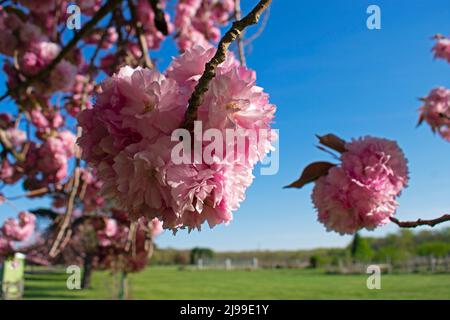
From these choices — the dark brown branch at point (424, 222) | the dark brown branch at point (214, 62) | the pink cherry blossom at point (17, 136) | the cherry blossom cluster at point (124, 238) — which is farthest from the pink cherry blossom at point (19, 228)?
the dark brown branch at point (214, 62)

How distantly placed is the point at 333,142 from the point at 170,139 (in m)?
0.81

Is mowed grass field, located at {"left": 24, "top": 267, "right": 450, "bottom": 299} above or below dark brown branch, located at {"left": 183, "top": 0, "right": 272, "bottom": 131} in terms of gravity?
below

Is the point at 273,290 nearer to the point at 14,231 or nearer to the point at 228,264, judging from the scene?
the point at 14,231

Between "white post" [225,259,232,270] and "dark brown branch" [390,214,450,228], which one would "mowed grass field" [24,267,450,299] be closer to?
"dark brown branch" [390,214,450,228]

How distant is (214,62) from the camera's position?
1.65 feet

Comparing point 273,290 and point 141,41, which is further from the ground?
point 141,41

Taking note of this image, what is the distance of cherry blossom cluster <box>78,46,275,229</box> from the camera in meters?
0.54

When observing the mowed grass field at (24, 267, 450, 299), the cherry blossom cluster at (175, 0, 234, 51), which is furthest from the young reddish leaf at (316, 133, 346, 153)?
the mowed grass field at (24, 267, 450, 299)

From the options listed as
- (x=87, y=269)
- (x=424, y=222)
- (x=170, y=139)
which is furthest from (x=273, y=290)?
(x=170, y=139)

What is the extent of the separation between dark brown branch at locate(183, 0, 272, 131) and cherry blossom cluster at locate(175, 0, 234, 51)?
10.6ft

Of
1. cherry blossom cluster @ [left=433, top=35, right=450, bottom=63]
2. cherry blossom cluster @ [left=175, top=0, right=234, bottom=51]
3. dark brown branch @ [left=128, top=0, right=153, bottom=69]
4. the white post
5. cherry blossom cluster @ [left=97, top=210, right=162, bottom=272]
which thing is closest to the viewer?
dark brown branch @ [left=128, top=0, right=153, bottom=69]

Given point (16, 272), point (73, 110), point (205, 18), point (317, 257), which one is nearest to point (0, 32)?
point (73, 110)

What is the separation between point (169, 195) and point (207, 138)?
0.33ft
